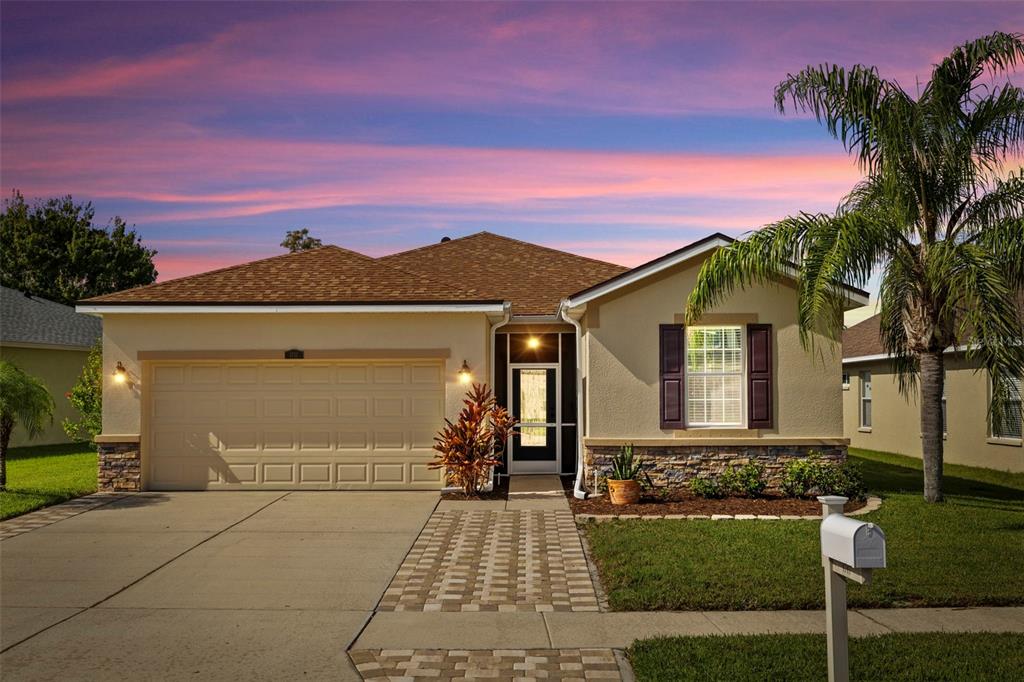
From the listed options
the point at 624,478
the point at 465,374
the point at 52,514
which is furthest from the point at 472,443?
the point at 52,514

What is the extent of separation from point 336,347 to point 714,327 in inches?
251

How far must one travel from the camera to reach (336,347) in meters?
14.0

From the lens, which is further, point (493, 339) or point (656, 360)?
point (493, 339)

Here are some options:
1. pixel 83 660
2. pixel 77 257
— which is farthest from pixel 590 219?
pixel 77 257

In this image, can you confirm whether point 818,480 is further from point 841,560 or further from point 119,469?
point 119,469

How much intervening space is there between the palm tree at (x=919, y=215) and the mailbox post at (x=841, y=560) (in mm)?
7364

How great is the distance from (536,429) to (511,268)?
191 inches

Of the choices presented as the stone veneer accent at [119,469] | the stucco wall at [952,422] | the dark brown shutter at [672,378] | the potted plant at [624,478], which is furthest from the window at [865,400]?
the stone veneer accent at [119,469]

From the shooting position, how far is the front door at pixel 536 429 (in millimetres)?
16516

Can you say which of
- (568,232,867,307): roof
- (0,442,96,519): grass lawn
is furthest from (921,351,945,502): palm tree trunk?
(0,442,96,519): grass lawn

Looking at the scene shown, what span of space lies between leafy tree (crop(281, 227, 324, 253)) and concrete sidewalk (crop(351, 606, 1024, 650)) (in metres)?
45.5

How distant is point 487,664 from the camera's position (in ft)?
18.7

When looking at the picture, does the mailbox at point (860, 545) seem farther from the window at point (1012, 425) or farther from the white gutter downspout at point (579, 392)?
the window at point (1012, 425)

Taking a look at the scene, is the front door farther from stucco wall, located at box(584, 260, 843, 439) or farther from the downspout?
stucco wall, located at box(584, 260, 843, 439)
